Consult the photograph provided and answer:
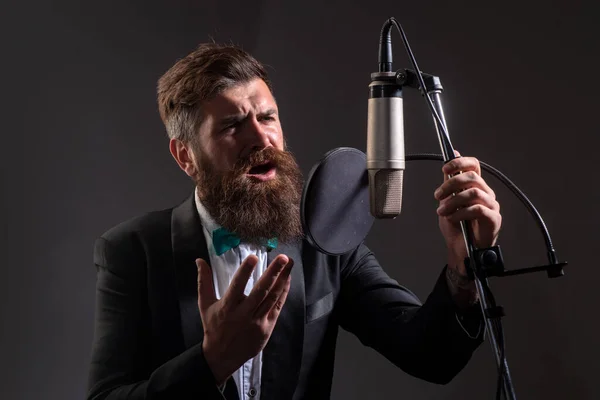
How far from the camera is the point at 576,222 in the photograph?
1995mm

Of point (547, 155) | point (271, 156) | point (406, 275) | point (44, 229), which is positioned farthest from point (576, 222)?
point (44, 229)

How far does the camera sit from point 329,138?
292 centimetres

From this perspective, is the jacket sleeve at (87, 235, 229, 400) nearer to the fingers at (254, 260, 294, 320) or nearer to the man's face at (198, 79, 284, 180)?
the fingers at (254, 260, 294, 320)

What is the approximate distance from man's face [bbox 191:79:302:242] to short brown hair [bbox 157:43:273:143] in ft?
0.10

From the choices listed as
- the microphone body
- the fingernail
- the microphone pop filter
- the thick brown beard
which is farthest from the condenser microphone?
the thick brown beard

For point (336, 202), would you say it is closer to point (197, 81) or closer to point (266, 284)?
point (266, 284)

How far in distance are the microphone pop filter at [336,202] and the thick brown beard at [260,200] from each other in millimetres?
510

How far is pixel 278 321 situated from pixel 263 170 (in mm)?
401

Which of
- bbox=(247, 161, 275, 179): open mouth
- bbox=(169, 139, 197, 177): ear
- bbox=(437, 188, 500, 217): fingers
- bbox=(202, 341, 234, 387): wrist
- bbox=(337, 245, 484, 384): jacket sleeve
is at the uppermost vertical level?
bbox=(169, 139, 197, 177): ear

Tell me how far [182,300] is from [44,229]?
1209 millimetres

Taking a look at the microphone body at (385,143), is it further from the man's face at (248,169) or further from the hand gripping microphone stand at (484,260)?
the man's face at (248,169)

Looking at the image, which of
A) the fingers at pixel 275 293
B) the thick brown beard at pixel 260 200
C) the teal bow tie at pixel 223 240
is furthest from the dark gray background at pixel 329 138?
the fingers at pixel 275 293

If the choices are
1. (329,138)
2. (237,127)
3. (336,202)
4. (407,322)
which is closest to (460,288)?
(407,322)

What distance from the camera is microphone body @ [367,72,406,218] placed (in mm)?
1084
